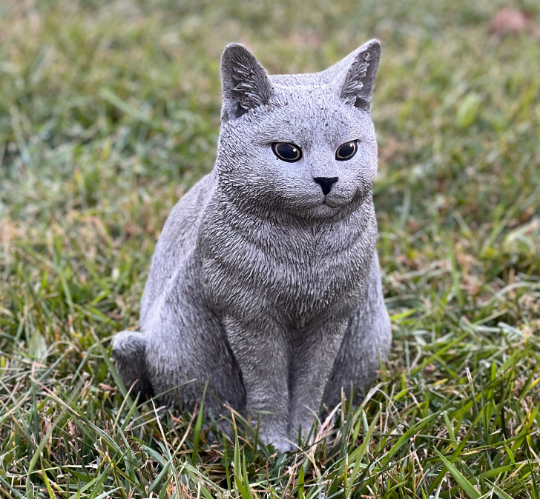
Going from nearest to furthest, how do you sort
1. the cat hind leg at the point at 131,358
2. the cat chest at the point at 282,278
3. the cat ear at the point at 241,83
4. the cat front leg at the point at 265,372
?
the cat ear at the point at 241,83
the cat chest at the point at 282,278
the cat front leg at the point at 265,372
the cat hind leg at the point at 131,358

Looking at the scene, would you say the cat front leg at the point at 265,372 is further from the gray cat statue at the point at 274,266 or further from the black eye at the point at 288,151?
the black eye at the point at 288,151

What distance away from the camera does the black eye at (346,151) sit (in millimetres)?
1873

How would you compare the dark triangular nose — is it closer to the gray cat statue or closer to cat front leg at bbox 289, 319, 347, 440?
the gray cat statue

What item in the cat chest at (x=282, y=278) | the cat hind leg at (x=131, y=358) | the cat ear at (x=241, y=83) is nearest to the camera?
the cat ear at (x=241, y=83)

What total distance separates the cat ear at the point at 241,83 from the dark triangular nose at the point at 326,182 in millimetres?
262

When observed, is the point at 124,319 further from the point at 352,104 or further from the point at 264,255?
the point at 352,104

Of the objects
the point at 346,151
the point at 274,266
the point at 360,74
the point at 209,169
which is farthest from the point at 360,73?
the point at 209,169

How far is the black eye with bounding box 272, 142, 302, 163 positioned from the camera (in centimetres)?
184

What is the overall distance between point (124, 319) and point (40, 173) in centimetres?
151

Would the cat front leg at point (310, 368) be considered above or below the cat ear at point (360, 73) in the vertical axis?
below

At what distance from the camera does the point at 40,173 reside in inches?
155

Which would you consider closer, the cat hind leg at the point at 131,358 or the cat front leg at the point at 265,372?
the cat front leg at the point at 265,372

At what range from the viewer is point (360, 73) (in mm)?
1905

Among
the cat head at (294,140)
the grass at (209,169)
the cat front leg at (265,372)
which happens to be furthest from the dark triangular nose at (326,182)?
the grass at (209,169)
